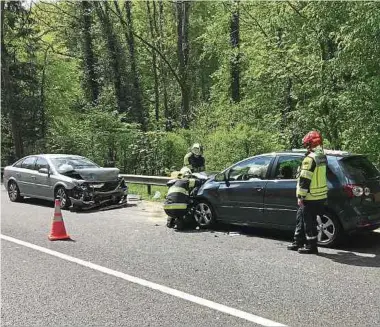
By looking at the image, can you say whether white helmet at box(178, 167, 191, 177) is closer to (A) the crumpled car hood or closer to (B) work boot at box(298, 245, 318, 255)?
(A) the crumpled car hood

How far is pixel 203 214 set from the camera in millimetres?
10008

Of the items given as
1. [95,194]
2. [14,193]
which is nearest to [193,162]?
[95,194]

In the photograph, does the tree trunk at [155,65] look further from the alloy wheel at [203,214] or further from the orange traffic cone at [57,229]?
the orange traffic cone at [57,229]

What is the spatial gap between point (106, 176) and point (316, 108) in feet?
20.5

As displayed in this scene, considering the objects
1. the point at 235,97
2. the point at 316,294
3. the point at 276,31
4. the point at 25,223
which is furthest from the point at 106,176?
the point at 235,97

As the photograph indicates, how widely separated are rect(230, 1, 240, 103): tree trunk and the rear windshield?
57.9 feet

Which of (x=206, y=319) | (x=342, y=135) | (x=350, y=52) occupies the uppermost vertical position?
(x=350, y=52)

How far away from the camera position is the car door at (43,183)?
13672 millimetres

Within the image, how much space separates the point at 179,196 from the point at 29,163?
6.66 metres

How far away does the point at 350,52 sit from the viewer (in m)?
11.5

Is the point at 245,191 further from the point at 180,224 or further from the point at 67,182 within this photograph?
the point at 67,182

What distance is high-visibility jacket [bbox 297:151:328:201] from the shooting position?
24.7 ft

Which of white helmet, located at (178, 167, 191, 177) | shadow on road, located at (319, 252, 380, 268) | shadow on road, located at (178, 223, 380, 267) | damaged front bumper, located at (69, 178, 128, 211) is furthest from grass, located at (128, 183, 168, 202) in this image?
shadow on road, located at (319, 252, 380, 268)

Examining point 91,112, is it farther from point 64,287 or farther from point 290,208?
point 64,287
